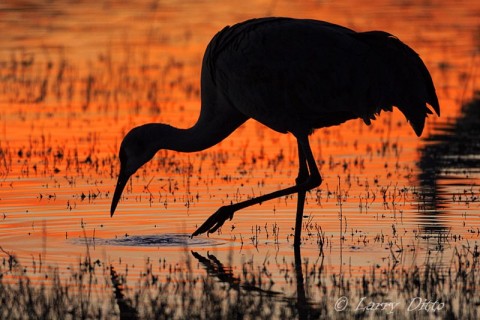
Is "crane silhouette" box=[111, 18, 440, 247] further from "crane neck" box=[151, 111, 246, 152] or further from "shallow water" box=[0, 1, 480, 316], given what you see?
"shallow water" box=[0, 1, 480, 316]

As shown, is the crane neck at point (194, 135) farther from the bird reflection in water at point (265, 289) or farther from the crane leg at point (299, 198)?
the bird reflection in water at point (265, 289)

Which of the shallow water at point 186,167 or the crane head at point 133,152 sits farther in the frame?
the crane head at point 133,152

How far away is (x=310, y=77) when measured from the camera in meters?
10.6

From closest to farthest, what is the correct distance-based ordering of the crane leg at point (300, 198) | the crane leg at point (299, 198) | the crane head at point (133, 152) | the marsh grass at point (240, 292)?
the marsh grass at point (240, 292) < the crane leg at point (299, 198) < the crane leg at point (300, 198) < the crane head at point (133, 152)

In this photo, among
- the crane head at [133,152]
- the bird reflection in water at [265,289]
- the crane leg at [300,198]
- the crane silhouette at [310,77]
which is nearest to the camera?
the bird reflection in water at [265,289]

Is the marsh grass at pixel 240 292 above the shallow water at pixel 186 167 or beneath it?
beneath

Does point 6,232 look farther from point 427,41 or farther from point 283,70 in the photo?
point 427,41

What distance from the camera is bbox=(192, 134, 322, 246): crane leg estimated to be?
1080 cm

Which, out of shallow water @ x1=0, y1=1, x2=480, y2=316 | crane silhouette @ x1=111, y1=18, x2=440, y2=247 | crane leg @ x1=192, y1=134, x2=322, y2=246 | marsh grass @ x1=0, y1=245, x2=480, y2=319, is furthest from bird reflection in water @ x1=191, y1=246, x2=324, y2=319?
crane silhouette @ x1=111, y1=18, x2=440, y2=247

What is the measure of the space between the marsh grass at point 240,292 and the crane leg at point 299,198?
2.20 ft

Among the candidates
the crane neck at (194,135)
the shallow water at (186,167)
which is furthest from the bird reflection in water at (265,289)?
the crane neck at (194,135)

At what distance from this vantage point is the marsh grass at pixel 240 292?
857cm

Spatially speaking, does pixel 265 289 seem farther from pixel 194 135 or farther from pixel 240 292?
pixel 194 135

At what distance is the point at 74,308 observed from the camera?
28.3 ft
